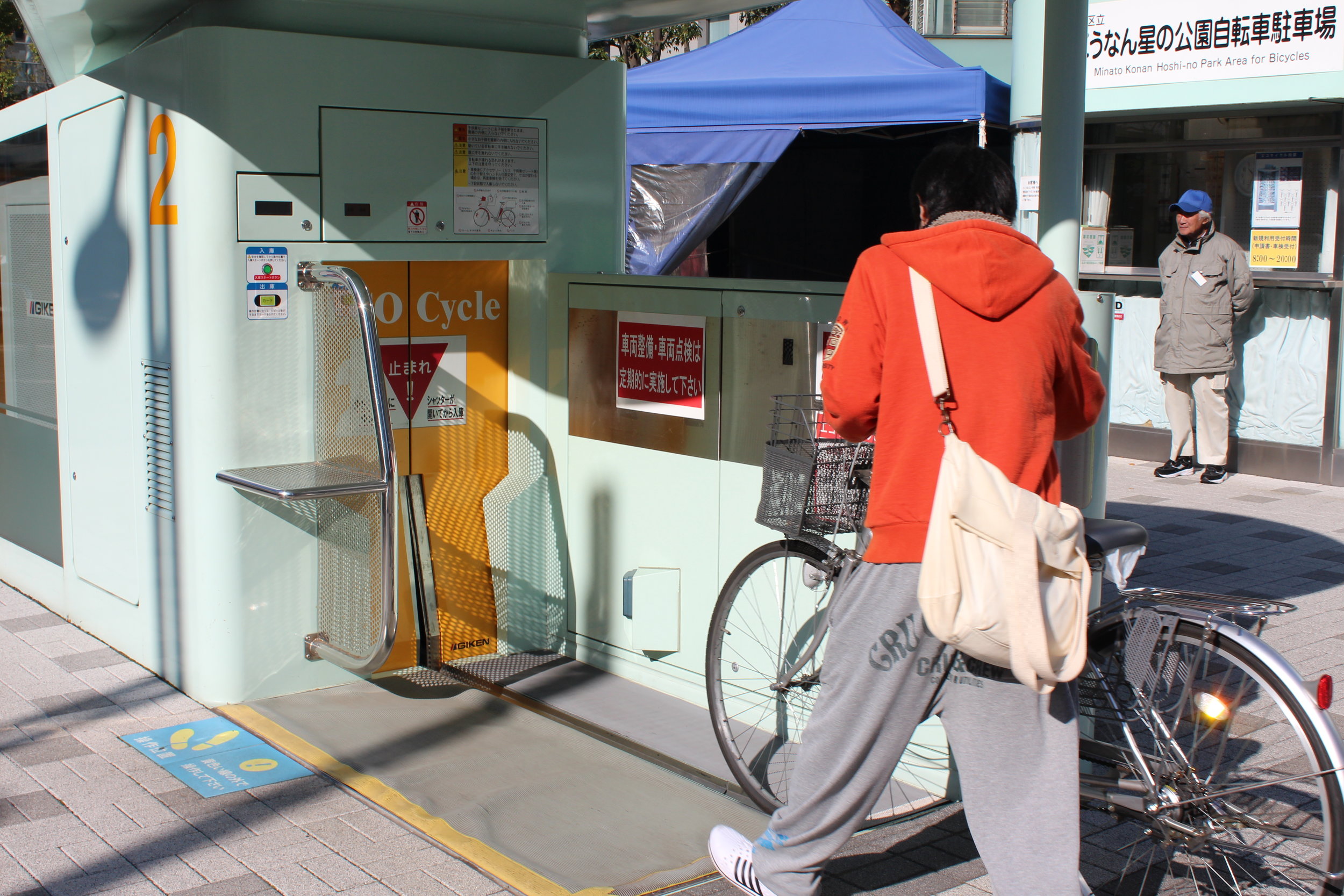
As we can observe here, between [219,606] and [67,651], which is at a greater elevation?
[219,606]

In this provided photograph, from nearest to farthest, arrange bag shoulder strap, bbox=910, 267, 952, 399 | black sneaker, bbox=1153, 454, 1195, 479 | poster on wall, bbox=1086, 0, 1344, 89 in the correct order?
bag shoulder strap, bbox=910, 267, 952, 399 < poster on wall, bbox=1086, 0, 1344, 89 < black sneaker, bbox=1153, 454, 1195, 479

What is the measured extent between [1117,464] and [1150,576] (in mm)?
3731

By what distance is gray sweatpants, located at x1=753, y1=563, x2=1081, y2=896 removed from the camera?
2480mm

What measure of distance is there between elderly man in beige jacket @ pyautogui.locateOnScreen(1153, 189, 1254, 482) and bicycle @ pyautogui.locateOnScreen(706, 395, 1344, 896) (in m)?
6.06

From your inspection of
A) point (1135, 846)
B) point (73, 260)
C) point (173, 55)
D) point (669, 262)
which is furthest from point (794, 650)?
point (669, 262)

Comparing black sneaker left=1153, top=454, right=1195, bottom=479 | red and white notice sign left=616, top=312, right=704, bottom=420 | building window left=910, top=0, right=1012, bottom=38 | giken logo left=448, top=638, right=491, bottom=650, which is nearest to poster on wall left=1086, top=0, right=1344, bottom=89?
black sneaker left=1153, top=454, right=1195, bottom=479

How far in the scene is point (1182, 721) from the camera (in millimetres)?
2867

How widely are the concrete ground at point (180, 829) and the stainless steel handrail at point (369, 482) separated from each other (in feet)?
1.75

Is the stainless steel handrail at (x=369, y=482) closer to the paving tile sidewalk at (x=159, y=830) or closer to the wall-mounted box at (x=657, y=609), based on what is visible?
the paving tile sidewalk at (x=159, y=830)

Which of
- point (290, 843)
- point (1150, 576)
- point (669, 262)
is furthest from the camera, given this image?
point (669, 262)

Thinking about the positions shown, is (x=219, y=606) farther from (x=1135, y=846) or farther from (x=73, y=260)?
(x=1135, y=846)

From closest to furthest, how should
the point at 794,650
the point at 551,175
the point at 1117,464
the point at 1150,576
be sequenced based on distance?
1. the point at 794,650
2. the point at 551,175
3. the point at 1150,576
4. the point at 1117,464

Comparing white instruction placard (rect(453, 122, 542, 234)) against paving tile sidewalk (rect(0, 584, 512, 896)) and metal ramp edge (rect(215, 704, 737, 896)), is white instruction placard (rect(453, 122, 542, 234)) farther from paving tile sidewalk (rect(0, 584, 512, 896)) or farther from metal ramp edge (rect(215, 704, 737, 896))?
paving tile sidewalk (rect(0, 584, 512, 896))

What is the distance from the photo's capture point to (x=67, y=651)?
16.5 feet
